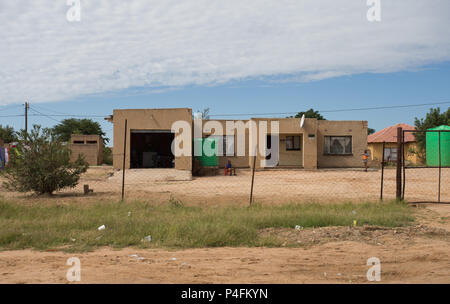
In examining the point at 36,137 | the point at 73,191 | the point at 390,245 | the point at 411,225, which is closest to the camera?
the point at 390,245

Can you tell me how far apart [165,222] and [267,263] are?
289 cm

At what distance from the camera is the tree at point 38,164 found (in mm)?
12438

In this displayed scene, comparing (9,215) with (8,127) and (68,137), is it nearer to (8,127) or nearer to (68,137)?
(68,137)

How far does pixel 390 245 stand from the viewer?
21.2 feet

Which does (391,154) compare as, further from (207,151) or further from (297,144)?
(207,151)

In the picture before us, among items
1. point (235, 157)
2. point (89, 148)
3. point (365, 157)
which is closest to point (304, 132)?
point (365, 157)

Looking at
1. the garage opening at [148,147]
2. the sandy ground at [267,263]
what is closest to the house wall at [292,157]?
the garage opening at [148,147]

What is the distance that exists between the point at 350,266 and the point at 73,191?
1174cm

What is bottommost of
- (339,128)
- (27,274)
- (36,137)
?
(27,274)

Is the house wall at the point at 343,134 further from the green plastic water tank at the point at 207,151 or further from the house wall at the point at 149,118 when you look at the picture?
the house wall at the point at 149,118

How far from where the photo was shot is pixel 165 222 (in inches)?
301

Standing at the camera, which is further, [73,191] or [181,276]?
[73,191]

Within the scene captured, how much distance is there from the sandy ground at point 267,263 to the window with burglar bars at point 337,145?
22984mm

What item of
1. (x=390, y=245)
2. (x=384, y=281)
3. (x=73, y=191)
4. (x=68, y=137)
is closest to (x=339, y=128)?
(x=73, y=191)
